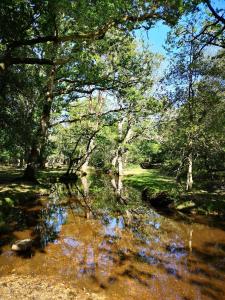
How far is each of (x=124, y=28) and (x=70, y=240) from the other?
1144 cm

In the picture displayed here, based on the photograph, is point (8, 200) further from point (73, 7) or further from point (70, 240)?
point (73, 7)

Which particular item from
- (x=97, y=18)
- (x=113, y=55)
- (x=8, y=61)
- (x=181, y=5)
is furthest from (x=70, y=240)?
(x=113, y=55)

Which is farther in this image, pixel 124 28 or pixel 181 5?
pixel 124 28

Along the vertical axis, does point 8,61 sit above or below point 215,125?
above

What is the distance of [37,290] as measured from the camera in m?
7.45

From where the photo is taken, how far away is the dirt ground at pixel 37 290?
7117mm

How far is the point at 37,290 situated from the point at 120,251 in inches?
166

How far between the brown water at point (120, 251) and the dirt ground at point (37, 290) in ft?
1.30

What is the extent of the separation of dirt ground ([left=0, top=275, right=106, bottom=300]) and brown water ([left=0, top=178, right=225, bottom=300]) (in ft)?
1.30

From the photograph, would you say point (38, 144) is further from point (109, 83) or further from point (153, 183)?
point (153, 183)

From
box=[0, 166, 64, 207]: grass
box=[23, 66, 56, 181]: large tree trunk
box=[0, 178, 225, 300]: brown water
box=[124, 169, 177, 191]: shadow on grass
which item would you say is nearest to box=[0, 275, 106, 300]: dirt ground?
box=[0, 178, 225, 300]: brown water

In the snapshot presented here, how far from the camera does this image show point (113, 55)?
33.3m

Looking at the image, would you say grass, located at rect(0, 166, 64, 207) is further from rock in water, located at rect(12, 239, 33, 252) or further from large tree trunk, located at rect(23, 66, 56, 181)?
rock in water, located at rect(12, 239, 33, 252)

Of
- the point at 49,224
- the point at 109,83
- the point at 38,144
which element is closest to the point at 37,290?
the point at 49,224
